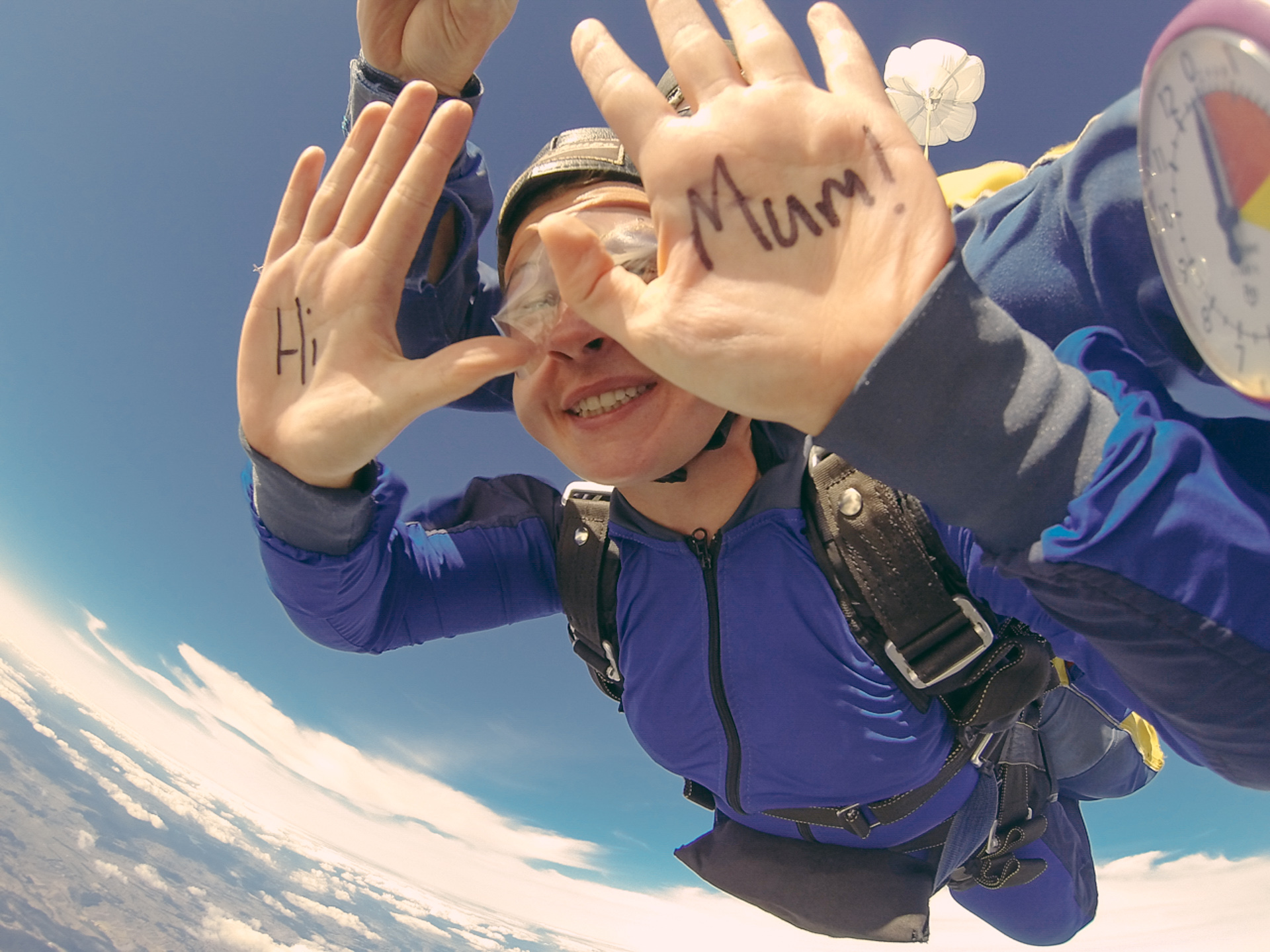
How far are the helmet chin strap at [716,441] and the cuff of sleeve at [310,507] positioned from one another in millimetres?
546

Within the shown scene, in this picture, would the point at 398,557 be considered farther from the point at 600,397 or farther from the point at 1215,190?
the point at 1215,190

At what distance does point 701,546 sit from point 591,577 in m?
0.28

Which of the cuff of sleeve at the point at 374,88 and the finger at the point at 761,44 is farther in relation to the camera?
the cuff of sleeve at the point at 374,88

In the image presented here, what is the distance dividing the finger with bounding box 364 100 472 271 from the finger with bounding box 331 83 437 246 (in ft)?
0.09

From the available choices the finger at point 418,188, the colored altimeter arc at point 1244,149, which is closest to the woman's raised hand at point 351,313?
the finger at point 418,188

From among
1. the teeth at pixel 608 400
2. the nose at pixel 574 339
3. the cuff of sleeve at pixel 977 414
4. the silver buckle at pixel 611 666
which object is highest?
the nose at pixel 574 339

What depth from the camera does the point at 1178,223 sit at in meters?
0.54

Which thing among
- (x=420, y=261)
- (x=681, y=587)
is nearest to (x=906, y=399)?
(x=681, y=587)

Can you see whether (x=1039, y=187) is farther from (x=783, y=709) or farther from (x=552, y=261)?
(x=783, y=709)

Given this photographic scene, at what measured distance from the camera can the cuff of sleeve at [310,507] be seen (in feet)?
3.38

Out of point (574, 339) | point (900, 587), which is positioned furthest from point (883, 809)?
point (574, 339)

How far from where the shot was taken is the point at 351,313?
0.96 m

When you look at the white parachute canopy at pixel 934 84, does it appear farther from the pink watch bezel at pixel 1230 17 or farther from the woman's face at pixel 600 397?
the pink watch bezel at pixel 1230 17

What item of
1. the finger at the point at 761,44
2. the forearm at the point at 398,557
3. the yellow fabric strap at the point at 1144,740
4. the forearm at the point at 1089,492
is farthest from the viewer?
the yellow fabric strap at the point at 1144,740
